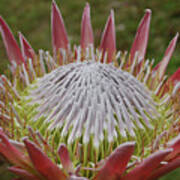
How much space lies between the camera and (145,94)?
5.98ft

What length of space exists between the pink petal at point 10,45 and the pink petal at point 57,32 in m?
0.26

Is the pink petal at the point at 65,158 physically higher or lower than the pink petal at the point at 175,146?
higher

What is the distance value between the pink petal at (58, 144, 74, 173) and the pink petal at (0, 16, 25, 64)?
0.96 metres

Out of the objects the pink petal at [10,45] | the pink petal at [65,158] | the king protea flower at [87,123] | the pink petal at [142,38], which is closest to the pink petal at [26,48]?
the pink petal at [10,45]

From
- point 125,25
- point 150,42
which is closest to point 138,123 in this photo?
point 150,42

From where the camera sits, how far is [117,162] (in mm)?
1285

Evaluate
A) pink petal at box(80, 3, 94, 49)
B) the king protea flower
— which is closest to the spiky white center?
the king protea flower

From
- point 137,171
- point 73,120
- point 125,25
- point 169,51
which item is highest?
point 125,25

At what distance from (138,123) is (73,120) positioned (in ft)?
1.13

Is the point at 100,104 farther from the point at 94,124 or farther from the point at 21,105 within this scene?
the point at 21,105

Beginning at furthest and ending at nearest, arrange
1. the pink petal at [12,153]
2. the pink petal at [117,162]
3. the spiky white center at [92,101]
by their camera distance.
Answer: the spiky white center at [92,101] < the pink petal at [12,153] < the pink petal at [117,162]

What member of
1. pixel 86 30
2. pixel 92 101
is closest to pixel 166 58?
pixel 86 30

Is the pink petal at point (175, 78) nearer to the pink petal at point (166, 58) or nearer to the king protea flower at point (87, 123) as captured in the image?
the king protea flower at point (87, 123)

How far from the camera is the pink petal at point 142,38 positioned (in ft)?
7.14
